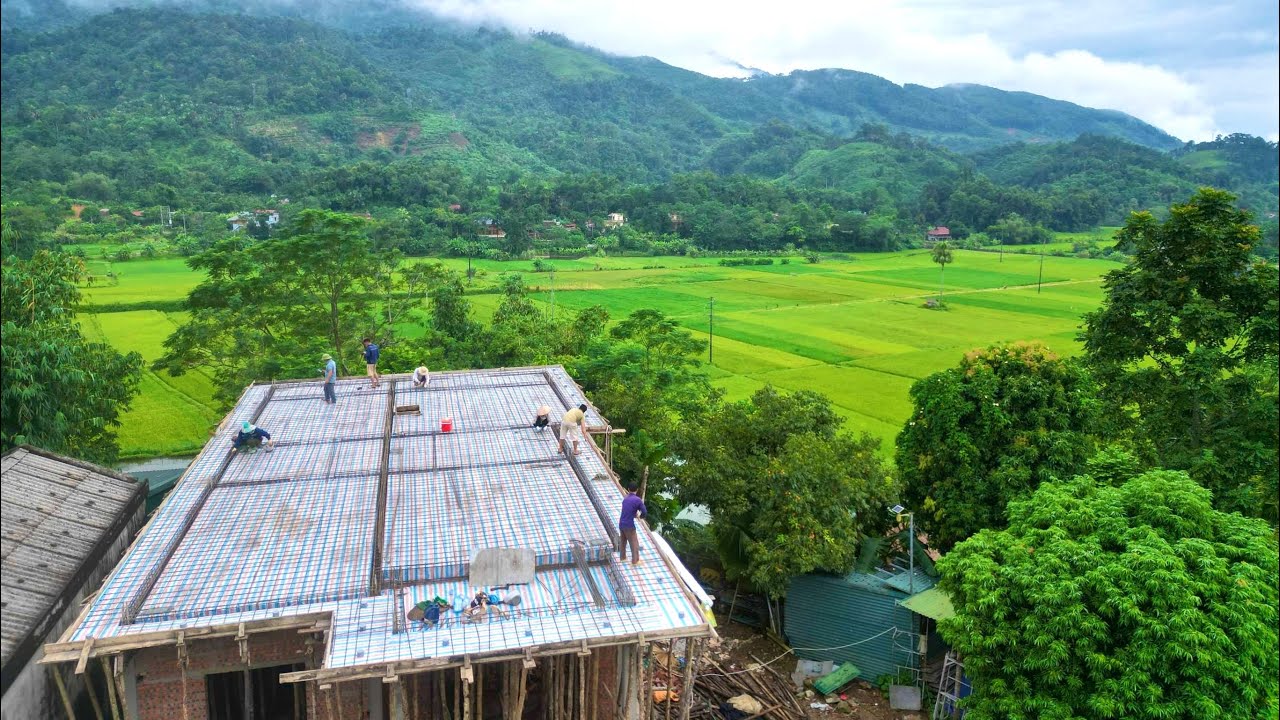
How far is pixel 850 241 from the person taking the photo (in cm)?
7900

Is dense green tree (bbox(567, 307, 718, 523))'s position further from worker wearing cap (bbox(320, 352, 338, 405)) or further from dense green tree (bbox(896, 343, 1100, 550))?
worker wearing cap (bbox(320, 352, 338, 405))

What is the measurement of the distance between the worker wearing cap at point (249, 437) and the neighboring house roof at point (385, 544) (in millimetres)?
236

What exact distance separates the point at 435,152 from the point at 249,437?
102m

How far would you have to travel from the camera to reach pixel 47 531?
32.8 ft

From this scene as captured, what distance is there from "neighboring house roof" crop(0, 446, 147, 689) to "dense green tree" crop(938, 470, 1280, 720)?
10.1 metres

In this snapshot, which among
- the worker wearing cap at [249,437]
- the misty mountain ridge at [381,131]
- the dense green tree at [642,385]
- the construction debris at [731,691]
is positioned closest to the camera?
the construction debris at [731,691]

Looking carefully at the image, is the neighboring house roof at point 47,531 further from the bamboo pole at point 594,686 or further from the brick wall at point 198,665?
the bamboo pole at point 594,686

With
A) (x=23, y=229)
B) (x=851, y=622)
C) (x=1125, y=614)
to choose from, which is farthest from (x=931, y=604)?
(x=23, y=229)

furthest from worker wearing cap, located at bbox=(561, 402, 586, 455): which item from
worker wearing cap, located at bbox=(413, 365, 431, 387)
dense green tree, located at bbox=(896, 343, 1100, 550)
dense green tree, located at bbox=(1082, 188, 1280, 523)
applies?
dense green tree, located at bbox=(1082, 188, 1280, 523)

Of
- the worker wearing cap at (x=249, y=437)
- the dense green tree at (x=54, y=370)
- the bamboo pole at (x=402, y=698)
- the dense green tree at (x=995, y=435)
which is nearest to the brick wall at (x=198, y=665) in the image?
the bamboo pole at (x=402, y=698)

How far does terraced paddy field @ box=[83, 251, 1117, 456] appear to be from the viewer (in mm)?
28422

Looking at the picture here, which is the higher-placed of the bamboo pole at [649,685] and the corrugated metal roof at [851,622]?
the bamboo pole at [649,685]

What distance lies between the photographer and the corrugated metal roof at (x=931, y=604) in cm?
Answer: 1195

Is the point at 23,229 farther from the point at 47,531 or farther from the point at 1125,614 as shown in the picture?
the point at 1125,614
